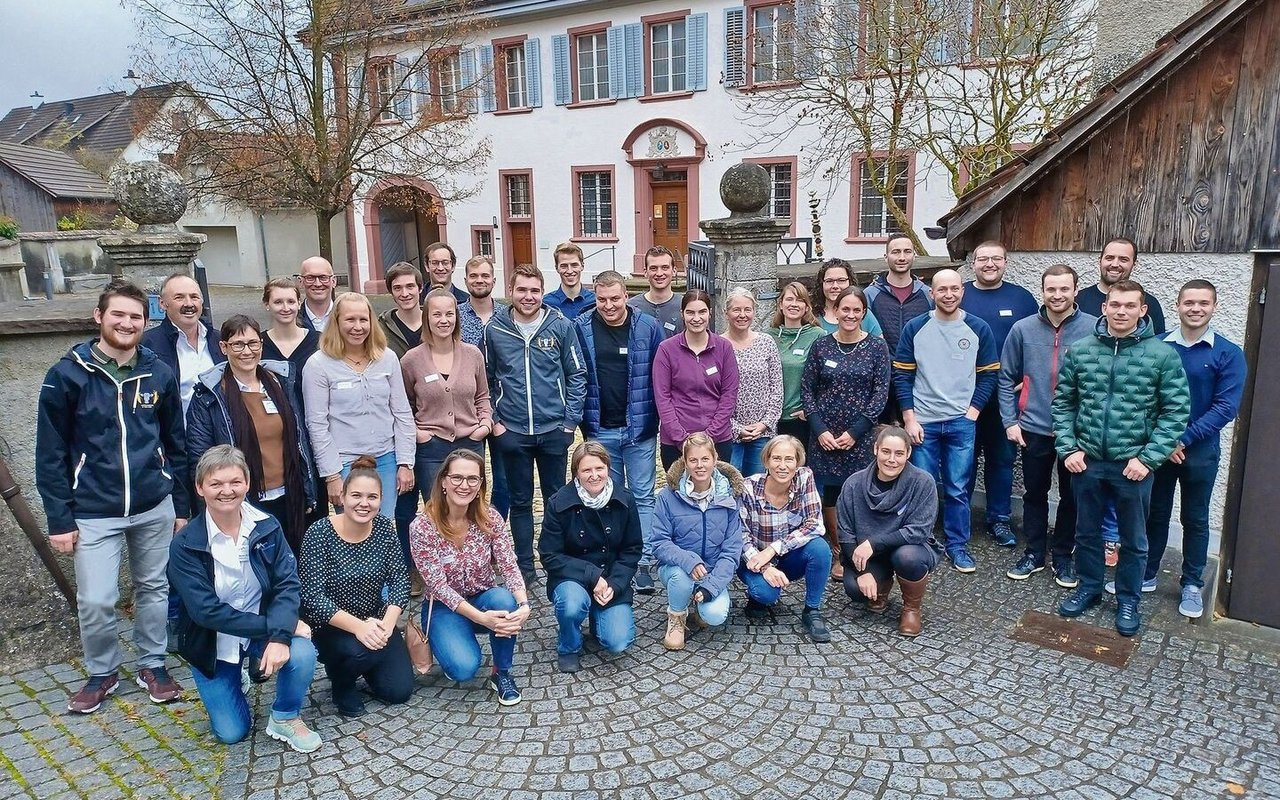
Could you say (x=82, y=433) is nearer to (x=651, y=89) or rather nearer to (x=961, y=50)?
(x=961, y=50)

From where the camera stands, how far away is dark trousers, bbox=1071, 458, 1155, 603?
200 inches

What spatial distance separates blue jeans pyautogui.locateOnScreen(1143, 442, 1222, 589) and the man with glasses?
17.3ft

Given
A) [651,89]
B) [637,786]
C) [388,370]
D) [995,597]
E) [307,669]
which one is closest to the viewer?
[637,786]

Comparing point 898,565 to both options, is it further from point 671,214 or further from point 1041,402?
point 671,214

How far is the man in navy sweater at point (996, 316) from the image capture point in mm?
6258

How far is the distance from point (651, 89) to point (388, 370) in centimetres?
1870

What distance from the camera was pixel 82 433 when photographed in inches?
170

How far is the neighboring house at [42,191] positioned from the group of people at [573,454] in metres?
31.1

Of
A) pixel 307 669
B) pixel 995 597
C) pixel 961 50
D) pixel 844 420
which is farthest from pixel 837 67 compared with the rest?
pixel 307 669

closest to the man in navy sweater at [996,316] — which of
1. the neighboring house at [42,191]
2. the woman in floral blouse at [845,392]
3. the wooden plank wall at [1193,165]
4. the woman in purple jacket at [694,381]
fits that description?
the wooden plank wall at [1193,165]

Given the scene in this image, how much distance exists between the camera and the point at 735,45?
2058 centimetres

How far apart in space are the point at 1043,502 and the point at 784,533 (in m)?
2.03

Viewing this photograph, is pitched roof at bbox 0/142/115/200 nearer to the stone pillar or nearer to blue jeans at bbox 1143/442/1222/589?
the stone pillar

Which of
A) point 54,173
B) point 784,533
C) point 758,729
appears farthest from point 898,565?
point 54,173
